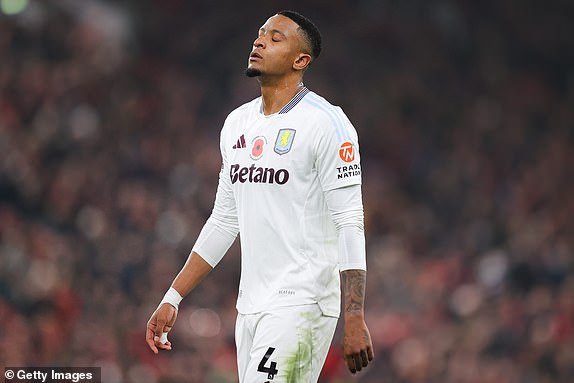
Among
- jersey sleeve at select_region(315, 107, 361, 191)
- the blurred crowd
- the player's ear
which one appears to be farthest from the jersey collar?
the blurred crowd

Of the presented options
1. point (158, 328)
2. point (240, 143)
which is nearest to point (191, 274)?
point (158, 328)

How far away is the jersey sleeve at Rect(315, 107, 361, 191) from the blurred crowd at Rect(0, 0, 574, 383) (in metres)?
5.01

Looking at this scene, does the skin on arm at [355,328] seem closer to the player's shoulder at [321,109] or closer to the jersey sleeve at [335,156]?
the jersey sleeve at [335,156]

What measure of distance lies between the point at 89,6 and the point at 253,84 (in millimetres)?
2400

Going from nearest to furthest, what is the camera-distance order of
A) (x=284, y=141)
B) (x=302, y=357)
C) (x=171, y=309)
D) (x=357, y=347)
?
(x=357, y=347), (x=302, y=357), (x=284, y=141), (x=171, y=309)

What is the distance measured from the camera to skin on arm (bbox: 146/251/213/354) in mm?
5605

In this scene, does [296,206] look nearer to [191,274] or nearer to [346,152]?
[346,152]

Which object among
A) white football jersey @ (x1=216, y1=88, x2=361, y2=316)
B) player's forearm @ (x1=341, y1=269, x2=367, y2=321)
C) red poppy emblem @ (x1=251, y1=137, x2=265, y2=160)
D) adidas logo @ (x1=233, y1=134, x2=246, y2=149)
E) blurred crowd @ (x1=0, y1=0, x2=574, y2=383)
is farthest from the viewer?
blurred crowd @ (x1=0, y1=0, x2=574, y2=383)

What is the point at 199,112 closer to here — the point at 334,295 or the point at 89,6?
the point at 89,6

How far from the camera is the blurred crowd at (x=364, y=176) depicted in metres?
11.2

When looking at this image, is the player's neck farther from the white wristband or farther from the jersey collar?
the white wristband

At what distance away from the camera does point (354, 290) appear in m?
5.17

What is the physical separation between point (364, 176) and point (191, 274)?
972 cm

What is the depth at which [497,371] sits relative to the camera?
460 inches
